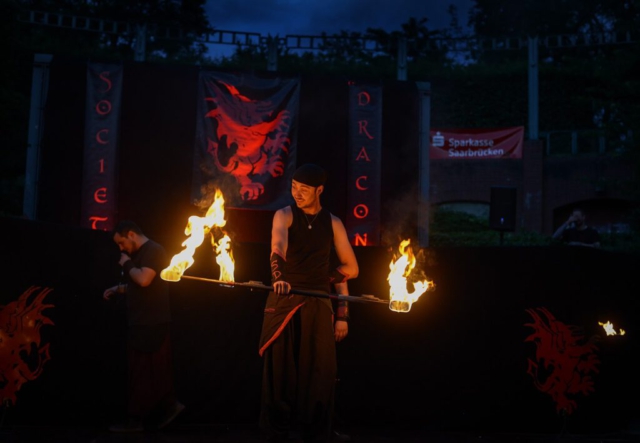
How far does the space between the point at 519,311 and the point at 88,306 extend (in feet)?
12.6

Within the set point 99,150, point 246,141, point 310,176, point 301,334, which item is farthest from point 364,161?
point 301,334

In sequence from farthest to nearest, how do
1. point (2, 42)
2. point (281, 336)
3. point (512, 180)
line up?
1. point (512, 180)
2. point (2, 42)
3. point (281, 336)

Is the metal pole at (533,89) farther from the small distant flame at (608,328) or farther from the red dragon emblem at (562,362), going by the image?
the red dragon emblem at (562,362)

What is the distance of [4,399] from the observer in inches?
224

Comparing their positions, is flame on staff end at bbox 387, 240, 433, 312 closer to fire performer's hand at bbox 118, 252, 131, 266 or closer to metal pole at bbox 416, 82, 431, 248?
fire performer's hand at bbox 118, 252, 131, 266

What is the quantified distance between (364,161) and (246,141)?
159cm

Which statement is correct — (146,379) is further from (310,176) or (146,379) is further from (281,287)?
(310,176)

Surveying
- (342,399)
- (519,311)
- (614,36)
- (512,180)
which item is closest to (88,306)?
(342,399)

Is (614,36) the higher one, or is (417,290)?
(614,36)

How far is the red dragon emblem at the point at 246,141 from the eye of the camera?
9039 millimetres

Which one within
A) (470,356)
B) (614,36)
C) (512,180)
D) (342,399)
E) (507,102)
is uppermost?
(614,36)

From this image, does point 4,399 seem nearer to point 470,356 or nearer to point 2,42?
point 470,356

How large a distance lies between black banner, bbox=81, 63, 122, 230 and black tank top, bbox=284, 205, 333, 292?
437cm

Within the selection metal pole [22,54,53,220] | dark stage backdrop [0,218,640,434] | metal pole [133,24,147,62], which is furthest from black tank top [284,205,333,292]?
metal pole [133,24,147,62]
